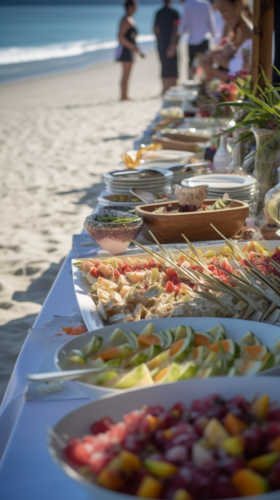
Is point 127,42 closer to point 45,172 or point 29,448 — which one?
point 45,172

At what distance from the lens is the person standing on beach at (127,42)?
29.3 feet

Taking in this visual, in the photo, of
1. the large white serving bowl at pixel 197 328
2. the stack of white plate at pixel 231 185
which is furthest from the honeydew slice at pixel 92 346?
the stack of white plate at pixel 231 185

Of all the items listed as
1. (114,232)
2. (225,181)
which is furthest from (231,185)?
(114,232)

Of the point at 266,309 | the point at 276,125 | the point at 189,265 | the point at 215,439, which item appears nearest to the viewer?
the point at 215,439

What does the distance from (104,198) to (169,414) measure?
1.37 meters

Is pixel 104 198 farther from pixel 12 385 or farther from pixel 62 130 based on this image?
pixel 62 130

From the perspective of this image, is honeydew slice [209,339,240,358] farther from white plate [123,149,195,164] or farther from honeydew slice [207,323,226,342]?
white plate [123,149,195,164]

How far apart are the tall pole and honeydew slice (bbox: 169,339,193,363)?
1.60 meters

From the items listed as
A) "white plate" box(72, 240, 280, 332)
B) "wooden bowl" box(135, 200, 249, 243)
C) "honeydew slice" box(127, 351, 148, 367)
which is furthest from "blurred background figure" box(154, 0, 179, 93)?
"honeydew slice" box(127, 351, 148, 367)

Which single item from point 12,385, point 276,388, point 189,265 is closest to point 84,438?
point 276,388

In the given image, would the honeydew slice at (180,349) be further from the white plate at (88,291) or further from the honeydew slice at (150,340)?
the white plate at (88,291)

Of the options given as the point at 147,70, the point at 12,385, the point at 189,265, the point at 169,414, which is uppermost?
the point at 169,414

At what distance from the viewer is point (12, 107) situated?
30.6ft

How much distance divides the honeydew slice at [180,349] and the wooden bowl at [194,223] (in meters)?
0.69
